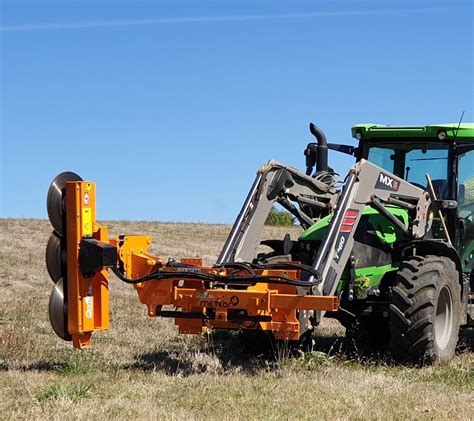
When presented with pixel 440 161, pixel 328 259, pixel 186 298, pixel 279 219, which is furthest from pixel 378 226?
pixel 279 219

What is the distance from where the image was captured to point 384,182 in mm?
9305

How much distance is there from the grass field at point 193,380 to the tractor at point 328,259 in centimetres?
42

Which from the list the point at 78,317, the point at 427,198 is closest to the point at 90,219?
the point at 78,317

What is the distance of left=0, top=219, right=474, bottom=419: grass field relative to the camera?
6387mm

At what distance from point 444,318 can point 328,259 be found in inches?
72.3

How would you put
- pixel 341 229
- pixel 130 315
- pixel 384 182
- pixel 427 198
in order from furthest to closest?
pixel 130 315, pixel 427 198, pixel 384 182, pixel 341 229

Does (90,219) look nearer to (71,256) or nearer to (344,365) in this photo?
(71,256)

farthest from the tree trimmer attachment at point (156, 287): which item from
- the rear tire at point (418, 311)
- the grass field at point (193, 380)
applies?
the rear tire at point (418, 311)

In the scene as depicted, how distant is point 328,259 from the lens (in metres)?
8.36

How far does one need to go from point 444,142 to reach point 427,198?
2.60 feet

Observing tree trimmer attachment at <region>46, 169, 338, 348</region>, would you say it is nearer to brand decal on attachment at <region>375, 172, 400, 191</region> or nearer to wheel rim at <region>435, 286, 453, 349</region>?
brand decal on attachment at <region>375, 172, 400, 191</region>

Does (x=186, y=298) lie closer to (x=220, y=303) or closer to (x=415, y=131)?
(x=220, y=303)

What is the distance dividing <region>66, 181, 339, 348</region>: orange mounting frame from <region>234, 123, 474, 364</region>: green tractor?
0.98ft

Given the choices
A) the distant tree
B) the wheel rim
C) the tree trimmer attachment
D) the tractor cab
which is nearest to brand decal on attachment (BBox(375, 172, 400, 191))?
the tractor cab
